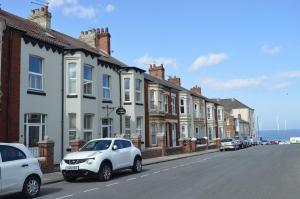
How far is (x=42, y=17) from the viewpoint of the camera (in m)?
29.1

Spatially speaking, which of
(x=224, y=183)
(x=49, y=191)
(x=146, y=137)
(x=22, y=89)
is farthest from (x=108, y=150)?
(x=146, y=137)

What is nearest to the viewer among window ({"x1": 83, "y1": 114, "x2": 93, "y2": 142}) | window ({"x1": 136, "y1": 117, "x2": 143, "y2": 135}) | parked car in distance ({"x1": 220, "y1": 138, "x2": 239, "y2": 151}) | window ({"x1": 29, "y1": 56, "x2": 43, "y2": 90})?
window ({"x1": 29, "y1": 56, "x2": 43, "y2": 90})

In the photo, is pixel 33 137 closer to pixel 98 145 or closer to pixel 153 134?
pixel 98 145

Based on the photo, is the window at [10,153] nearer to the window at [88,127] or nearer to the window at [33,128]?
the window at [33,128]

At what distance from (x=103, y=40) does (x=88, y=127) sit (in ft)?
47.4

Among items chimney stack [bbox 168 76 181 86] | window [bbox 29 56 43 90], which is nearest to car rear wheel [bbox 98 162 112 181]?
window [bbox 29 56 43 90]

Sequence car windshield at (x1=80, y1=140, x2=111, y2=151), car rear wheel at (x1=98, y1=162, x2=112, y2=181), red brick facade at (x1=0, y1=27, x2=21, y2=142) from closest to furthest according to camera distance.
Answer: car rear wheel at (x1=98, y1=162, x2=112, y2=181) < car windshield at (x1=80, y1=140, x2=111, y2=151) < red brick facade at (x1=0, y1=27, x2=21, y2=142)

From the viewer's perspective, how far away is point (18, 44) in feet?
67.1

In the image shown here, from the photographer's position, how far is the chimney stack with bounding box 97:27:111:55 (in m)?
37.7

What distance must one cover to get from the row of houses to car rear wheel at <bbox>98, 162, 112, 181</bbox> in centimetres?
594

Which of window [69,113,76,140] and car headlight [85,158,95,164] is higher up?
window [69,113,76,140]

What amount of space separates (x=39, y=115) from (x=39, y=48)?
3.65 metres

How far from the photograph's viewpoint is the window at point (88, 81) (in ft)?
83.6

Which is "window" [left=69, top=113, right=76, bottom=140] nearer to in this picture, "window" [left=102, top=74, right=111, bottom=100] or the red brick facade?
the red brick facade
